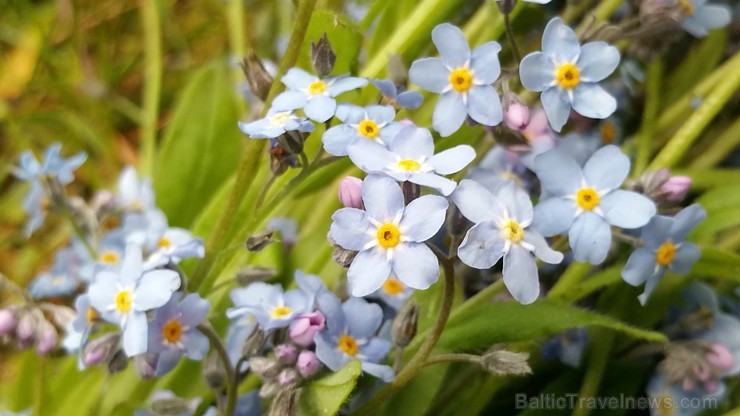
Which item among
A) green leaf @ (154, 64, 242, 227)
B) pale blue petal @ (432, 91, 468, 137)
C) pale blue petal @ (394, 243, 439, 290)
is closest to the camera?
pale blue petal @ (394, 243, 439, 290)

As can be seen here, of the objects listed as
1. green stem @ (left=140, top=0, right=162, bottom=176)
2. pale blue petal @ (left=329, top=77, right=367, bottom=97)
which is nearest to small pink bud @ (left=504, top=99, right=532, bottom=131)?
pale blue petal @ (left=329, top=77, right=367, bottom=97)

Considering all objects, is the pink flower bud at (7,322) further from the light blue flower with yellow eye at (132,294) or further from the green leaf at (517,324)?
the green leaf at (517,324)

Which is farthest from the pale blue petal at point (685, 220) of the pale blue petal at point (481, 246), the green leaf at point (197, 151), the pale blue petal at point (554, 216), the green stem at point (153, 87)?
the green stem at point (153, 87)

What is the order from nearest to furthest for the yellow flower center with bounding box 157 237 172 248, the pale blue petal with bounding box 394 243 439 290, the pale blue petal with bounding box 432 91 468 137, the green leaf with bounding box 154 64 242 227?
the pale blue petal with bounding box 394 243 439 290
the pale blue petal with bounding box 432 91 468 137
the yellow flower center with bounding box 157 237 172 248
the green leaf with bounding box 154 64 242 227

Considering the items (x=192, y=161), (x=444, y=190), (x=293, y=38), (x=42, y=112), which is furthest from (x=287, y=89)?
(x=42, y=112)

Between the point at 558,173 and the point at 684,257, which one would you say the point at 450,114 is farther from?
the point at 684,257

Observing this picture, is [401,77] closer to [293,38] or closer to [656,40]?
[293,38]

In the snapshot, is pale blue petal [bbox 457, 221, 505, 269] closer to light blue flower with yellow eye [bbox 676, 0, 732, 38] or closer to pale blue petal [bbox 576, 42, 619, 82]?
pale blue petal [bbox 576, 42, 619, 82]
